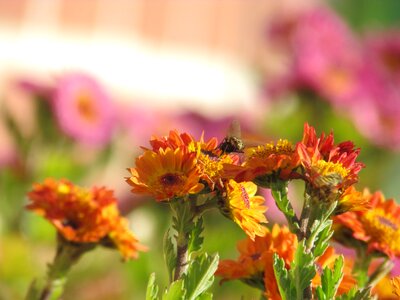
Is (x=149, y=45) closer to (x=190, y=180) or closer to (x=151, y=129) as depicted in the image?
(x=151, y=129)

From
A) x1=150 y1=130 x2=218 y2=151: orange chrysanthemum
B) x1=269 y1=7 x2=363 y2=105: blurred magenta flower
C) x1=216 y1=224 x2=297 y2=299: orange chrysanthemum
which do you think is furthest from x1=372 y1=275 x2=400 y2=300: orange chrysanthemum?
x1=269 y1=7 x2=363 y2=105: blurred magenta flower

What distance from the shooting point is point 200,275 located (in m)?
0.70

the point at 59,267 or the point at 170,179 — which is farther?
the point at 59,267

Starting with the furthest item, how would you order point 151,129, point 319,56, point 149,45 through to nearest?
point 149,45 < point 151,129 < point 319,56

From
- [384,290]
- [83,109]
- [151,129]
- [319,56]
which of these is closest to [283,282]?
[384,290]

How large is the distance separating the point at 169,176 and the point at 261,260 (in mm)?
112

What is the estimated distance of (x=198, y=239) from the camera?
74 centimetres

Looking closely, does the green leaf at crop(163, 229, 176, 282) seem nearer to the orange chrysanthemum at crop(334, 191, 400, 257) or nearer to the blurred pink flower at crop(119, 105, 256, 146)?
the orange chrysanthemum at crop(334, 191, 400, 257)

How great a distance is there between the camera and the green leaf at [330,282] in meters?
0.69

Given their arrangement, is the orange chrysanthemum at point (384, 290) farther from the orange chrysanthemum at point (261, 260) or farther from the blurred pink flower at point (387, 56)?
the blurred pink flower at point (387, 56)

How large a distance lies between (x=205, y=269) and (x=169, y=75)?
4.63 m

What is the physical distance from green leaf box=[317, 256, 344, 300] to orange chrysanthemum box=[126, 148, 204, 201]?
0.11 m

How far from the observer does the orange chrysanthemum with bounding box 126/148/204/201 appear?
695 mm

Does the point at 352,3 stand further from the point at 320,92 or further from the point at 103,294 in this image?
the point at 103,294
